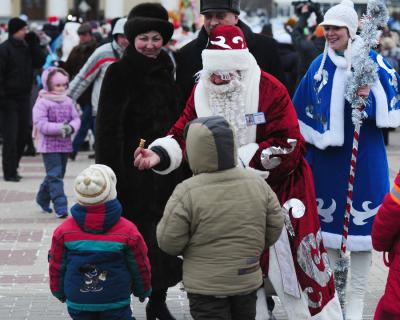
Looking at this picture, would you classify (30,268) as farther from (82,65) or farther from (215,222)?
(82,65)

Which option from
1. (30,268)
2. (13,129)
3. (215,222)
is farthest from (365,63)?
(13,129)

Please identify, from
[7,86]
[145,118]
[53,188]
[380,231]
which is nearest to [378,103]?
[145,118]

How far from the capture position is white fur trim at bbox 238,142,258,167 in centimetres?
569

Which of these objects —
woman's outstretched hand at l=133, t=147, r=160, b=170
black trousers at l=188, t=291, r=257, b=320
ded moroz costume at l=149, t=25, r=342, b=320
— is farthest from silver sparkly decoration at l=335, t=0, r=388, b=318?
black trousers at l=188, t=291, r=257, b=320

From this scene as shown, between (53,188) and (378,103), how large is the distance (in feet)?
16.0

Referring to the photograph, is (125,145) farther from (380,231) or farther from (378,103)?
(380,231)

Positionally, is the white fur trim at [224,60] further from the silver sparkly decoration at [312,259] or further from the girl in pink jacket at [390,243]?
the girl in pink jacket at [390,243]

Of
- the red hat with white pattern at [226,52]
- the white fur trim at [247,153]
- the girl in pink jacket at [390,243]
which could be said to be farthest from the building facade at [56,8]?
the girl in pink jacket at [390,243]

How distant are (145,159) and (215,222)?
2.71ft

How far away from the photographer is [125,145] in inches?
248

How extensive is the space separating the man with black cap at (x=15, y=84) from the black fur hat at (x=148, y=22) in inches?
277

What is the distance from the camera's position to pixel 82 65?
1545 centimetres

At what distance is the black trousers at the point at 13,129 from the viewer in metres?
13.4

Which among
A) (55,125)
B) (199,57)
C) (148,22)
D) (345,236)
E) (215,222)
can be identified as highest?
(148,22)
